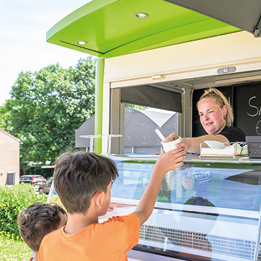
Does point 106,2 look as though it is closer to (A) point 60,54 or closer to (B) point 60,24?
(B) point 60,24

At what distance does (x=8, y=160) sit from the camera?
33.6 m

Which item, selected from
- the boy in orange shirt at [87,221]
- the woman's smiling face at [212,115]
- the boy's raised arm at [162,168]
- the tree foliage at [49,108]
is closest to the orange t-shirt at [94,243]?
the boy in orange shirt at [87,221]

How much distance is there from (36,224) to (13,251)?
4876mm

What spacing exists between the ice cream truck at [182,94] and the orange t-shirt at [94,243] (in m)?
0.61

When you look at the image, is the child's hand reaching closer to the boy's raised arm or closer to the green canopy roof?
the boy's raised arm

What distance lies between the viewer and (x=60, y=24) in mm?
3457

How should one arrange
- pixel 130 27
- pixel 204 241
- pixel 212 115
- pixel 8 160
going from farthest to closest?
pixel 8 160
pixel 130 27
pixel 212 115
pixel 204 241

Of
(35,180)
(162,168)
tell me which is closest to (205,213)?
(162,168)

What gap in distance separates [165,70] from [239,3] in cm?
158

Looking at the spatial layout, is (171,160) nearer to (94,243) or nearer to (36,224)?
(94,243)

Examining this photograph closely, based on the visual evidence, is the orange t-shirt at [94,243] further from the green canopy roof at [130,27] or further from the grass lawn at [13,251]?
the grass lawn at [13,251]

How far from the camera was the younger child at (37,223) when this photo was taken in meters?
1.86

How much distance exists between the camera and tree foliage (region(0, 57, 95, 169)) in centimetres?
2769

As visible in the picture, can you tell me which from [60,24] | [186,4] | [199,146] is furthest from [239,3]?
[60,24]
